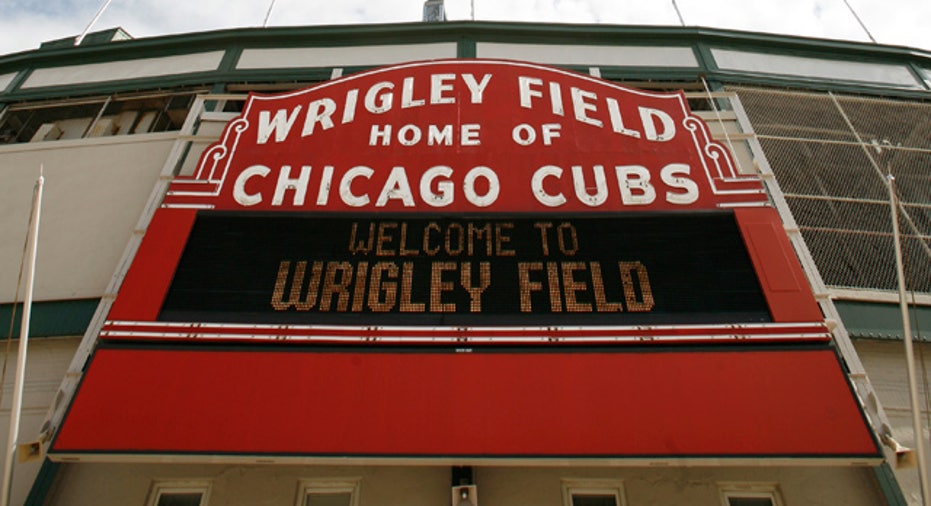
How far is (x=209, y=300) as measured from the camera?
534 centimetres

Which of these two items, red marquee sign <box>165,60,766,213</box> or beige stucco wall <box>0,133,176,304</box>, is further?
beige stucco wall <box>0,133,176,304</box>

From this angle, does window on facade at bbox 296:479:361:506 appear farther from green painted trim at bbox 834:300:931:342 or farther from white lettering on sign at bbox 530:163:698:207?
green painted trim at bbox 834:300:931:342

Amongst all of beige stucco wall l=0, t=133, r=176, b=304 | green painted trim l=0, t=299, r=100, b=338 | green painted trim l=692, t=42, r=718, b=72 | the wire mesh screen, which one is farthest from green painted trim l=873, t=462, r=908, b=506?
beige stucco wall l=0, t=133, r=176, b=304

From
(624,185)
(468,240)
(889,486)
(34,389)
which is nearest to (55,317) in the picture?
(34,389)

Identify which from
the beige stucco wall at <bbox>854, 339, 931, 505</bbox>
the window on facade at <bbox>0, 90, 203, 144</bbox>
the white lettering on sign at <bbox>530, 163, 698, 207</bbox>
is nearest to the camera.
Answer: the beige stucco wall at <bbox>854, 339, 931, 505</bbox>

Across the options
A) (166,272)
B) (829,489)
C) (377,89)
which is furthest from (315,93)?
(829,489)

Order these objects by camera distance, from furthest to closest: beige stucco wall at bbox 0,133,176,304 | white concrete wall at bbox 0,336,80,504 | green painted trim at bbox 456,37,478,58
Answer: green painted trim at bbox 456,37,478,58
beige stucco wall at bbox 0,133,176,304
white concrete wall at bbox 0,336,80,504

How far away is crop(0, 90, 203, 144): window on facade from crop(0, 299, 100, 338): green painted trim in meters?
4.10

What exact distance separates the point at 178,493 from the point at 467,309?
331 cm

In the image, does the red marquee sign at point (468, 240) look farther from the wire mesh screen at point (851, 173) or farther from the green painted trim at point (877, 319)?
the wire mesh screen at point (851, 173)

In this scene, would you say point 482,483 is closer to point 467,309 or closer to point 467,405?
point 467,405

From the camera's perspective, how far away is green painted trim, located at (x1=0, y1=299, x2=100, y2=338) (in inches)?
267

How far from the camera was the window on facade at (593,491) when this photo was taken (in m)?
5.19

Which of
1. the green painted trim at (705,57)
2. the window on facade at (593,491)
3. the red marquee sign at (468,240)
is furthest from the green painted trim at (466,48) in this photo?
the window on facade at (593,491)
